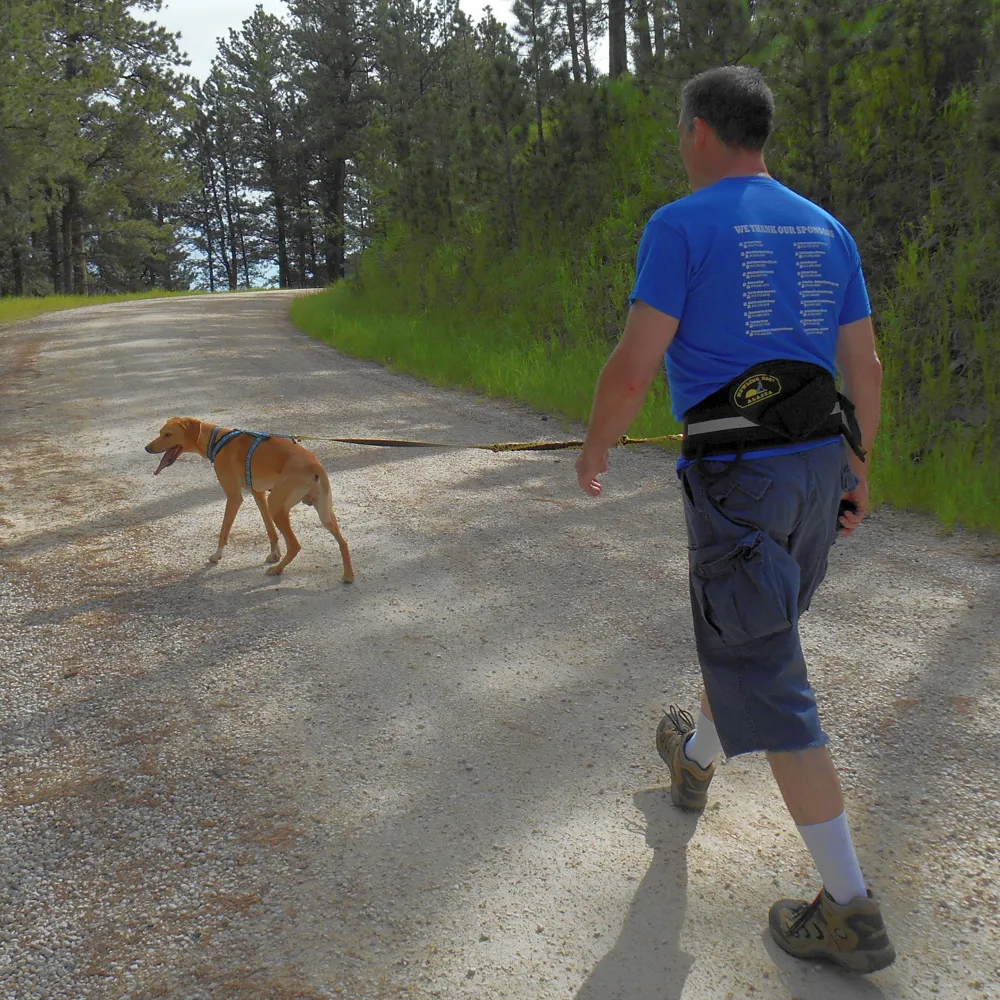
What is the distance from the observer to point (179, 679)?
391 centimetres

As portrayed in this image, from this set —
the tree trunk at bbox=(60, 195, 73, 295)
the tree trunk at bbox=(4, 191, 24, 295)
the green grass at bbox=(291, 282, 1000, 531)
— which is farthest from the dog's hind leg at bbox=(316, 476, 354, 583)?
the tree trunk at bbox=(4, 191, 24, 295)

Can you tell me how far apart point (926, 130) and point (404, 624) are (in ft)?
29.0

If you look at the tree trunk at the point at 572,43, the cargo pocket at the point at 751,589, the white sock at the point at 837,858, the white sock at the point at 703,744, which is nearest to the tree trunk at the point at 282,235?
the tree trunk at the point at 572,43

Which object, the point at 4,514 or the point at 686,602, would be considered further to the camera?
the point at 4,514

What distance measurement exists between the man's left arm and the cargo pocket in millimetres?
429

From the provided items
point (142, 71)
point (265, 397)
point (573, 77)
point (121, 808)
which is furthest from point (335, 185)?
point (121, 808)

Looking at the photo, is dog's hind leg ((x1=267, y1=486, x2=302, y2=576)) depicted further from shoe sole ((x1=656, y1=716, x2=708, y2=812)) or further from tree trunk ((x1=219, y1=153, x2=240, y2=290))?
tree trunk ((x1=219, y1=153, x2=240, y2=290))

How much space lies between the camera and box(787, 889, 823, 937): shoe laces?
7.64 ft

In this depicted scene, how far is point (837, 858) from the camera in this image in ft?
7.60

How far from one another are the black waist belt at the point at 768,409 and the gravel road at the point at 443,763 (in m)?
1.31

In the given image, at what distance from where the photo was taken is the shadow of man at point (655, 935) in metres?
2.26

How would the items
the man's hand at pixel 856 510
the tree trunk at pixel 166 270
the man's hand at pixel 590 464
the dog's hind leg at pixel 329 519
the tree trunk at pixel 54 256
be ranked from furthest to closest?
the tree trunk at pixel 166 270
the tree trunk at pixel 54 256
the dog's hind leg at pixel 329 519
the man's hand at pixel 856 510
the man's hand at pixel 590 464

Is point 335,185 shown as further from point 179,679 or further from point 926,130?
point 179,679

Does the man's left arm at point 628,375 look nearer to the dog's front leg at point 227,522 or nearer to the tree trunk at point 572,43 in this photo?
the dog's front leg at point 227,522
